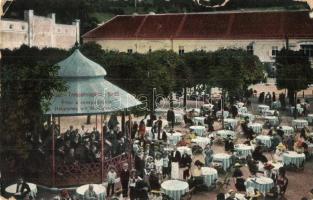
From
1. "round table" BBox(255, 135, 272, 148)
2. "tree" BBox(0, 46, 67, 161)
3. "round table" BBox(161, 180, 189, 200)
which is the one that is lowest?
"round table" BBox(161, 180, 189, 200)

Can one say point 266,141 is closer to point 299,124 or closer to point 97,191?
point 299,124

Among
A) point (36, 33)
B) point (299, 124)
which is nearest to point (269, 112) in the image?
point (299, 124)

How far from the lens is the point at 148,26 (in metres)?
51.8

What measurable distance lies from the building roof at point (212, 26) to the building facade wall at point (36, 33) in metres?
11.0

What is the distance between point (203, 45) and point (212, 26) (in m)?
2.58

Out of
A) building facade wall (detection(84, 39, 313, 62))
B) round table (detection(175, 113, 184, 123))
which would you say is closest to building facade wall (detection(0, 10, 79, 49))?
building facade wall (detection(84, 39, 313, 62))

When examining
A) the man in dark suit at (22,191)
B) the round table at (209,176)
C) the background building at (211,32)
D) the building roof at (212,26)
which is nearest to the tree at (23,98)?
the man in dark suit at (22,191)

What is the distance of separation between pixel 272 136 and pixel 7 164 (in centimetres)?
1345

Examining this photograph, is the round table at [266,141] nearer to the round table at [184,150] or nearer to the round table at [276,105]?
the round table at [184,150]

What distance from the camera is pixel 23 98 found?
515 inches

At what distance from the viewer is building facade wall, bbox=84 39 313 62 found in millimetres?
45659

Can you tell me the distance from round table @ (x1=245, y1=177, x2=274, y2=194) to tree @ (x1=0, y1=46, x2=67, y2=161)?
784cm

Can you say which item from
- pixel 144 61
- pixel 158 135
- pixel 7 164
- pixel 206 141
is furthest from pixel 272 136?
pixel 7 164

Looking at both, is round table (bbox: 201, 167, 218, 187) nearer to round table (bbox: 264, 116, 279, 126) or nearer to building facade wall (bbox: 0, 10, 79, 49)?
round table (bbox: 264, 116, 279, 126)
